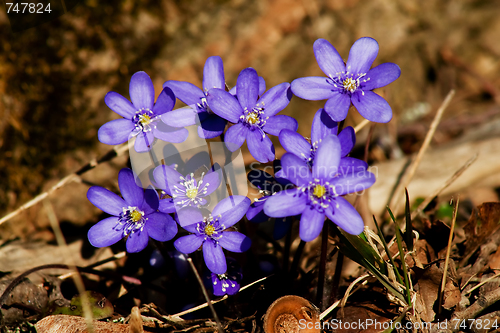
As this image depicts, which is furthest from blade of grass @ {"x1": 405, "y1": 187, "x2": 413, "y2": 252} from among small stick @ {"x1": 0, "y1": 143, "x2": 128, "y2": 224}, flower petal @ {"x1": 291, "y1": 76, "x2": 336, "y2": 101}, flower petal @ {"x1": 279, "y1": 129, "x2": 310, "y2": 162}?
small stick @ {"x1": 0, "y1": 143, "x2": 128, "y2": 224}

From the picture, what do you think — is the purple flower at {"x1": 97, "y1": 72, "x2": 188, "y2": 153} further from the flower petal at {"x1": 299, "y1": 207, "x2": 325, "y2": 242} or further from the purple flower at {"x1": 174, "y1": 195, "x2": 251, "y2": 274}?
the flower petal at {"x1": 299, "y1": 207, "x2": 325, "y2": 242}

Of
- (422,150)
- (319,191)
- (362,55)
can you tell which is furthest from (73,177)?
(422,150)

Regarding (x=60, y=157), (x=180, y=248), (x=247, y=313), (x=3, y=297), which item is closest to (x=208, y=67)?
(x=180, y=248)

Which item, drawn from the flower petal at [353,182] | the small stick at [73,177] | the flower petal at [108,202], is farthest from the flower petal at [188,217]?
the small stick at [73,177]

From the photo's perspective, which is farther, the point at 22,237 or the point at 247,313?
the point at 22,237

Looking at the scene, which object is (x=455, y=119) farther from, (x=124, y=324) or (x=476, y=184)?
(x=124, y=324)

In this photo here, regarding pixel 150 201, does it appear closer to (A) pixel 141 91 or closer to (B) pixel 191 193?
(B) pixel 191 193

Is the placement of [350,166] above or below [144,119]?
below

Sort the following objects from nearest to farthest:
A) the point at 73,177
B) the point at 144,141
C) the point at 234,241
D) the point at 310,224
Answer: the point at 310,224, the point at 234,241, the point at 144,141, the point at 73,177
